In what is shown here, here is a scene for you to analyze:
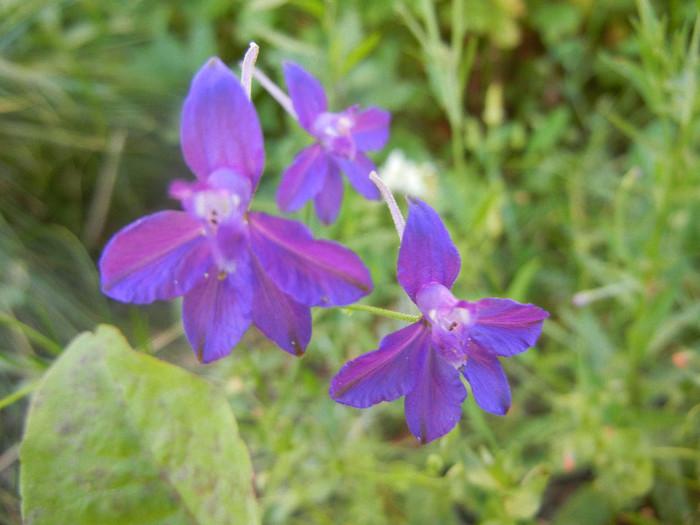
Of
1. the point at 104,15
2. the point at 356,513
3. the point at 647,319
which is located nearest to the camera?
the point at 647,319

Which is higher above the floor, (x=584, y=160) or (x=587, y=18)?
(x=587, y=18)

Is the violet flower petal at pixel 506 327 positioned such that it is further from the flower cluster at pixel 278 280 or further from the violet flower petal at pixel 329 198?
the violet flower petal at pixel 329 198

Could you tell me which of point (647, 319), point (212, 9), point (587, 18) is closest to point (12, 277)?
point (212, 9)

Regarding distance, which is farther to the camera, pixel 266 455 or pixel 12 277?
pixel 12 277

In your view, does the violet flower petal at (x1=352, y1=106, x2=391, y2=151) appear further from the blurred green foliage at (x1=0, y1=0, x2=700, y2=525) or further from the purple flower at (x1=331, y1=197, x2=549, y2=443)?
the purple flower at (x1=331, y1=197, x2=549, y2=443)

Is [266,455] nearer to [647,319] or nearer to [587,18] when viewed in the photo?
[647,319]

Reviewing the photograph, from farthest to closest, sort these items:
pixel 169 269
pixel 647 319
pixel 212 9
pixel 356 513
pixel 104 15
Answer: pixel 104 15, pixel 212 9, pixel 356 513, pixel 647 319, pixel 169 269

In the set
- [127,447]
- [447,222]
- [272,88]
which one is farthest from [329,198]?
[447,222]

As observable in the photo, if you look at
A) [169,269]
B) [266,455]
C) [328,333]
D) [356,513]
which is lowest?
[266,455]
